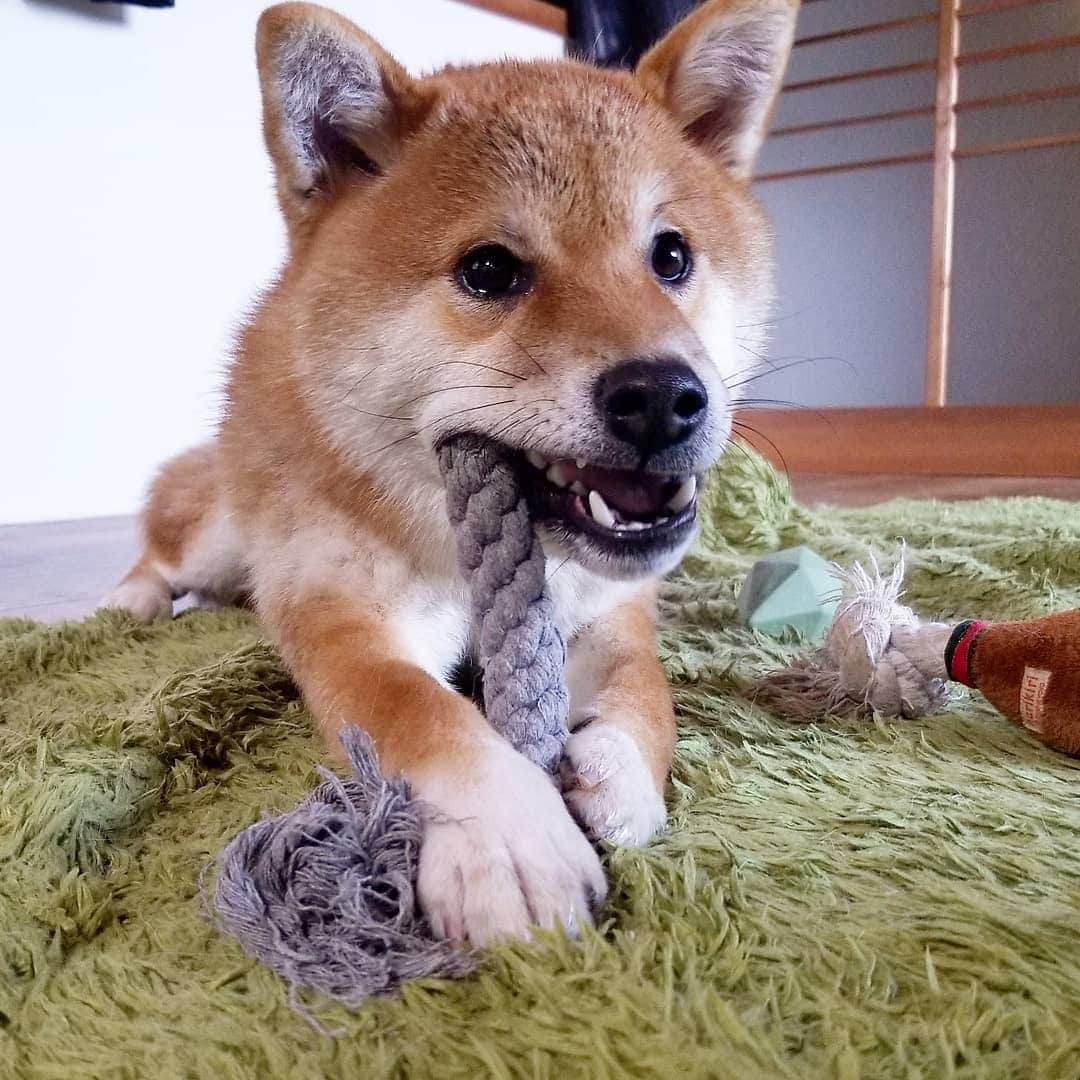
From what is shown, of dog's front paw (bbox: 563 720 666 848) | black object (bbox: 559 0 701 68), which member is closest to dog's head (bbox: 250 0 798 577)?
dog's front paw (bbox: 563 720 666 848)

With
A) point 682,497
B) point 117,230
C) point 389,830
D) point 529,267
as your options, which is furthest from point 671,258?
point 117,230

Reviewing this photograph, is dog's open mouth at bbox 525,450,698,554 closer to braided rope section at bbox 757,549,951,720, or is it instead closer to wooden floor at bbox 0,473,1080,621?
braided rope section at bbox 757,549,951,720

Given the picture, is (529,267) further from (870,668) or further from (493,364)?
(870,668)

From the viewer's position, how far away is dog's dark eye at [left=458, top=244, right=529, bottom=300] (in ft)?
3.00

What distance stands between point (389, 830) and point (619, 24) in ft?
11.2

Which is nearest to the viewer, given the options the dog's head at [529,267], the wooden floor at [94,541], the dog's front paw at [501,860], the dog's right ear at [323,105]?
the dog's front paw at [501,860]

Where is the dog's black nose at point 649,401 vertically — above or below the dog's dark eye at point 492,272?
below

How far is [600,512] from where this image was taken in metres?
0.85

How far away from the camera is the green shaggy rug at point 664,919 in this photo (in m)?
0.49

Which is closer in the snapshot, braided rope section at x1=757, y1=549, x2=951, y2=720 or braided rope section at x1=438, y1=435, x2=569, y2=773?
braided rope section at x1=438, y1=435, x2=569, y2=773

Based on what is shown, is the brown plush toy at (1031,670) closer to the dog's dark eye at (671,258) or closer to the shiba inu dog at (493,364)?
the shiba inu dog at (493,364)

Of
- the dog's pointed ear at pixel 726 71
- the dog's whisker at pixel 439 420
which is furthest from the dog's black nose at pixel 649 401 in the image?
the dog's pointed ear at pixel 726 71

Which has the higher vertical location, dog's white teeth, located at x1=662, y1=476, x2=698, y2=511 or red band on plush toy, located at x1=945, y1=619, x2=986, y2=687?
dog's white teeth, located at x1=662, y1=476, x2=698, y2=511

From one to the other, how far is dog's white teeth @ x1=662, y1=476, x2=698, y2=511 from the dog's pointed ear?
516mm
